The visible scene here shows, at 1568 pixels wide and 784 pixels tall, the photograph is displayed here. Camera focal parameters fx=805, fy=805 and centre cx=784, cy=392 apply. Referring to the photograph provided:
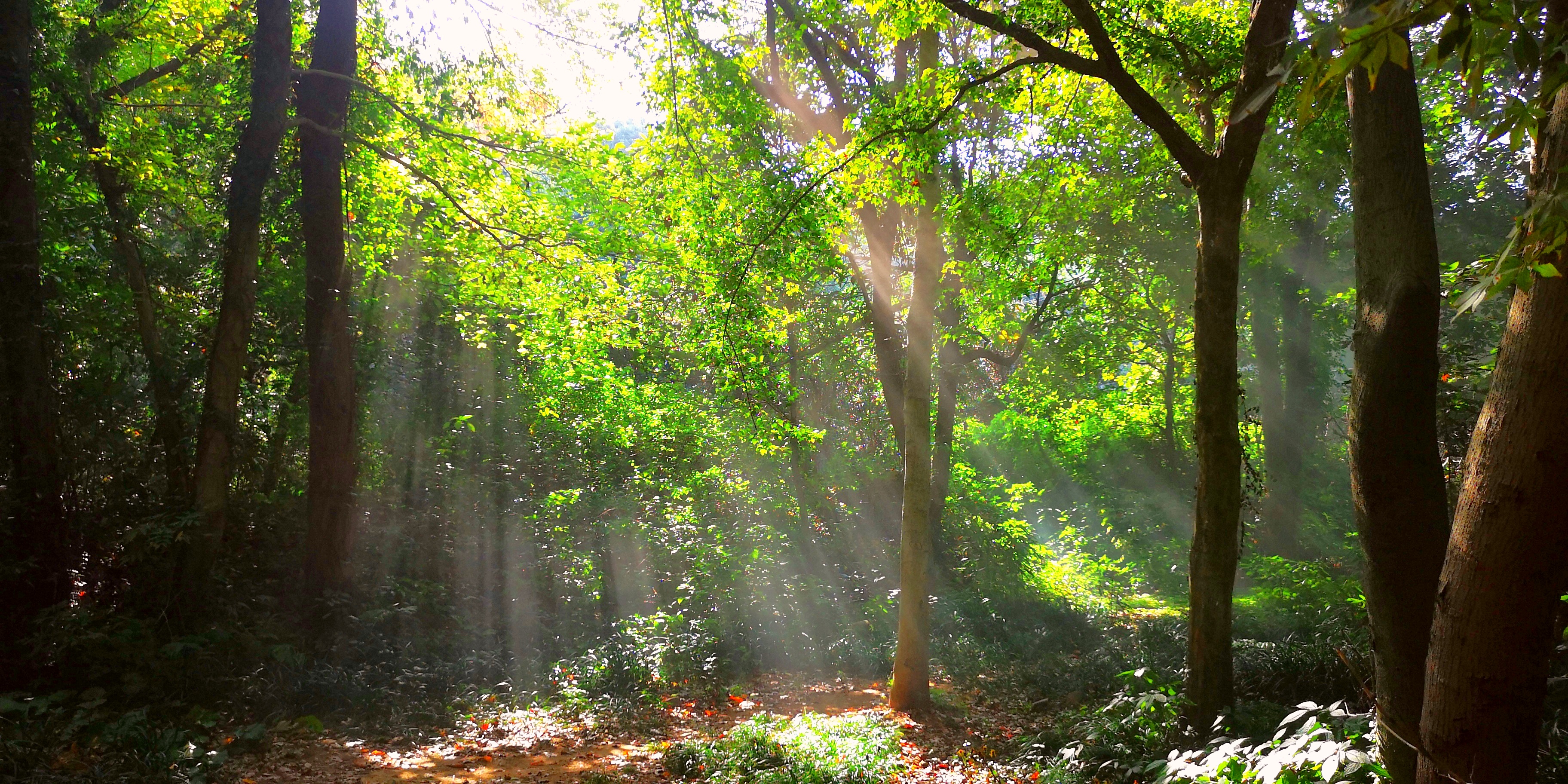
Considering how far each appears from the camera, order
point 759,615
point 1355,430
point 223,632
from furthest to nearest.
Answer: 1. point 759,615
2. point 223,632
3. point 1355,430

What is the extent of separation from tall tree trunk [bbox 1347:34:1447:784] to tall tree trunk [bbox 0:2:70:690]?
380 inches

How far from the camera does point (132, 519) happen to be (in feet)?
26.8

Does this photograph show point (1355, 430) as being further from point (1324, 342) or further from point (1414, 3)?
point (1324, 342)

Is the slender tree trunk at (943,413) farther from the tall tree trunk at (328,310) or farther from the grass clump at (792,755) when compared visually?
the tall tree trunk at (328,310)

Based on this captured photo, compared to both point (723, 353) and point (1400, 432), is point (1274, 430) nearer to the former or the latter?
point (723, 353)

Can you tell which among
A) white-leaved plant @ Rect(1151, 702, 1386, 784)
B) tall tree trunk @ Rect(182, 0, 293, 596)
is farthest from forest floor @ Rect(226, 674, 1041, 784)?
tall tree trunk @ Rect(182, 0, 293, 596)

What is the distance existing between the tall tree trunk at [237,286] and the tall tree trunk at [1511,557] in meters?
9.39

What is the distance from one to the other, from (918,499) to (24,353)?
28.1 feet

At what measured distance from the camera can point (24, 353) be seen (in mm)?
7184

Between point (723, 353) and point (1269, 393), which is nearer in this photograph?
point (723, 353)

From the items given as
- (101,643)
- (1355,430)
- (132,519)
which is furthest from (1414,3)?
(132,519)

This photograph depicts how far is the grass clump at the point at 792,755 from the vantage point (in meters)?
5.54

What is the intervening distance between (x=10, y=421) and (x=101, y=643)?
220cm

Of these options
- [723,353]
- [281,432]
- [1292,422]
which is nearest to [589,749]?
[723,353]
